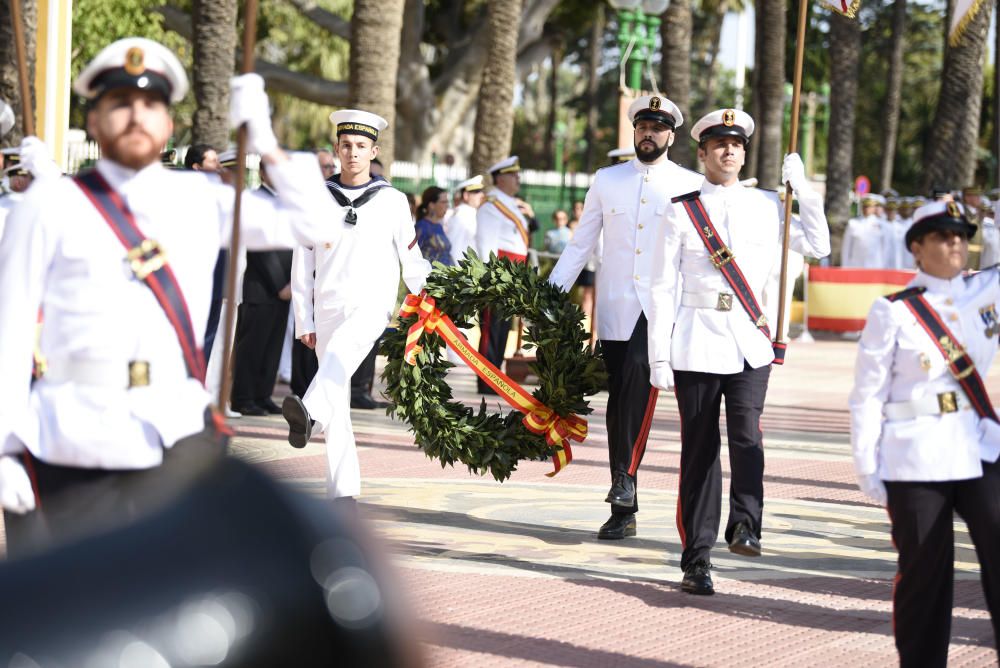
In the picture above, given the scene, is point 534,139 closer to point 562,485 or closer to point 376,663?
point 562,485

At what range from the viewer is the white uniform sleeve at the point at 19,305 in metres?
4.16

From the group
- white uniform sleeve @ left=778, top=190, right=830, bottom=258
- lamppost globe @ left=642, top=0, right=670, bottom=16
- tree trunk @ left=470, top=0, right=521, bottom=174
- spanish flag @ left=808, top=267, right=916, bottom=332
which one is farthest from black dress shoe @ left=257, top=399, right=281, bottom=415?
spanish flag @ left=808, top=267, right=916, bottom=332

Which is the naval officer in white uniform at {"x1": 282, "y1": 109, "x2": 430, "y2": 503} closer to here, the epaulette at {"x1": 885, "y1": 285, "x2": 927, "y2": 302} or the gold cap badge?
the epaulette at {"x1": 885, "y1": 285, "x2": 927, "y2": 302}

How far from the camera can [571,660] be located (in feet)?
18.7

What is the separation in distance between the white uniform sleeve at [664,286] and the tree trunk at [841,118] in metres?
24.8

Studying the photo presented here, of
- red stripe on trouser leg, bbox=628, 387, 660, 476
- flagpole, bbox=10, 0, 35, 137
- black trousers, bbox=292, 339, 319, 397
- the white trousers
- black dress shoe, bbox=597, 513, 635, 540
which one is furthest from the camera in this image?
black trousers, bbox=292, 339, 319, 397

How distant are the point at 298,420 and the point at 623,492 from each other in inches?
69.0

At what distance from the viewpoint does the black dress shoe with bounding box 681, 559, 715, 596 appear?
6.87 m

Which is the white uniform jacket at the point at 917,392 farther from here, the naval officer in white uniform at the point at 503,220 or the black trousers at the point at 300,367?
the naval officer in white uniform at the point at 503,220

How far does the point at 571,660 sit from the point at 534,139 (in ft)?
216

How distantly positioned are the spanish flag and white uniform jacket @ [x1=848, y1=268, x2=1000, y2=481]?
2086 cm

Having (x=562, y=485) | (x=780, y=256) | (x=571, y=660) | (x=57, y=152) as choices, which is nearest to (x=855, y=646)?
(x=571, y=660)

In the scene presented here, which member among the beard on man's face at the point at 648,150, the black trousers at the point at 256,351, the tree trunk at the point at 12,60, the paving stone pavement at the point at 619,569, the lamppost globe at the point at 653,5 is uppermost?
the lamppost globe at the point at 653,5

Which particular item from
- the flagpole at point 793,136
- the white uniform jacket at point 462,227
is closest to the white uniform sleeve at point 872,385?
the flagpole at point 793,136
